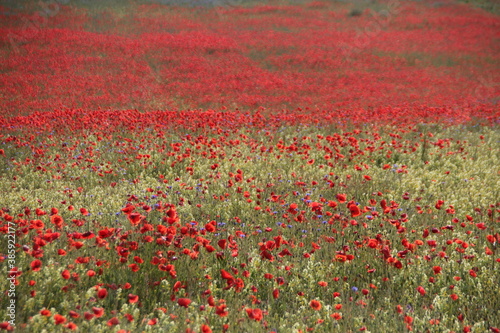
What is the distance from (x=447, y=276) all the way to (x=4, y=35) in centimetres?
2262

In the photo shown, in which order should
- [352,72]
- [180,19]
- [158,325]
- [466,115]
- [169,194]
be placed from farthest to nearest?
[180,19], [352,72], [466,115], [169,194], [158,325]

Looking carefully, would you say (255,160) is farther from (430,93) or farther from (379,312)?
(430,93)

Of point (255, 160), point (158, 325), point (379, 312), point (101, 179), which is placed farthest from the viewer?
point (255, 160)

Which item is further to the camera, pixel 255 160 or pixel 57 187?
pixel 255 160

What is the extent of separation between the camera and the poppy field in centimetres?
284

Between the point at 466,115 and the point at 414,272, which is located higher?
the point at 414,272

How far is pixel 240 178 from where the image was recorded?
4836 millimetres

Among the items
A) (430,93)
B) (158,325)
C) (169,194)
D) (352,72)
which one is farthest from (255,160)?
(352,72)

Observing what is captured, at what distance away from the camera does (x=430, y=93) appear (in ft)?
54.3

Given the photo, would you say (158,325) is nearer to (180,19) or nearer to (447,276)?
(447,276)

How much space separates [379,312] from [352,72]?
685 inches

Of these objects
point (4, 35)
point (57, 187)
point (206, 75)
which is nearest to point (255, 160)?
point (57, 187)

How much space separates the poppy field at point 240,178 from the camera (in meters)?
2.84

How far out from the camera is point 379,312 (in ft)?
10.3
